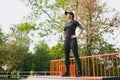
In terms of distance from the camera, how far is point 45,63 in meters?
30.5

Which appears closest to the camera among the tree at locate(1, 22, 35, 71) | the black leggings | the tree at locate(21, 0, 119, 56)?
the black leggings

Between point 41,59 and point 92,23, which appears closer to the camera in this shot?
point 92,23

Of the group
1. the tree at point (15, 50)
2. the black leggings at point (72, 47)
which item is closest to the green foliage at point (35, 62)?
the tree at point (15, 50)

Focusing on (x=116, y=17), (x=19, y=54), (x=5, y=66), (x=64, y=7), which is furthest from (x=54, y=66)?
(x=5, y=66)

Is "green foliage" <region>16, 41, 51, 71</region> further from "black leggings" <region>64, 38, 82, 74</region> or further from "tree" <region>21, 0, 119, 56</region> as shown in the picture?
"black leggings" <region>64, 38, 82, 74</region>

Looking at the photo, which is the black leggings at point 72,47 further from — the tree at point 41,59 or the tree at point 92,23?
the tree at point 41,59

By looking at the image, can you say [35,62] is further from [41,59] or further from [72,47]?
[72,47]

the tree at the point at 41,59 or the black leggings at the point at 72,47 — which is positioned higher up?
the tree at the point at 41,59

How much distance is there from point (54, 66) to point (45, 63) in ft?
66.6

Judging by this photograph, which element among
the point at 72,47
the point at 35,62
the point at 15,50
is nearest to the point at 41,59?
the point at 35,62

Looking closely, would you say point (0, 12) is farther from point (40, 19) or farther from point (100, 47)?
point (100, 47)

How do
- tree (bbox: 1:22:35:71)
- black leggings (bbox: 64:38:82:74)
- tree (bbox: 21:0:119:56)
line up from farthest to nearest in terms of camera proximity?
1. tree (bbox: 1:22:35:71)
2. tree (bbox: 21:0:119:56)
3. black leggings (bbox: 64:38:82:74)

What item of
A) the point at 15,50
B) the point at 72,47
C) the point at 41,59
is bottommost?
the point at 72,47

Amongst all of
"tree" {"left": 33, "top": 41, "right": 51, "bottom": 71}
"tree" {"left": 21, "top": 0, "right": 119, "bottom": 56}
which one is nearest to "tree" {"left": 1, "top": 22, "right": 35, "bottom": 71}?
"tree" {"left": 33, "top": 41, "right": 51, "bottom": 71}
